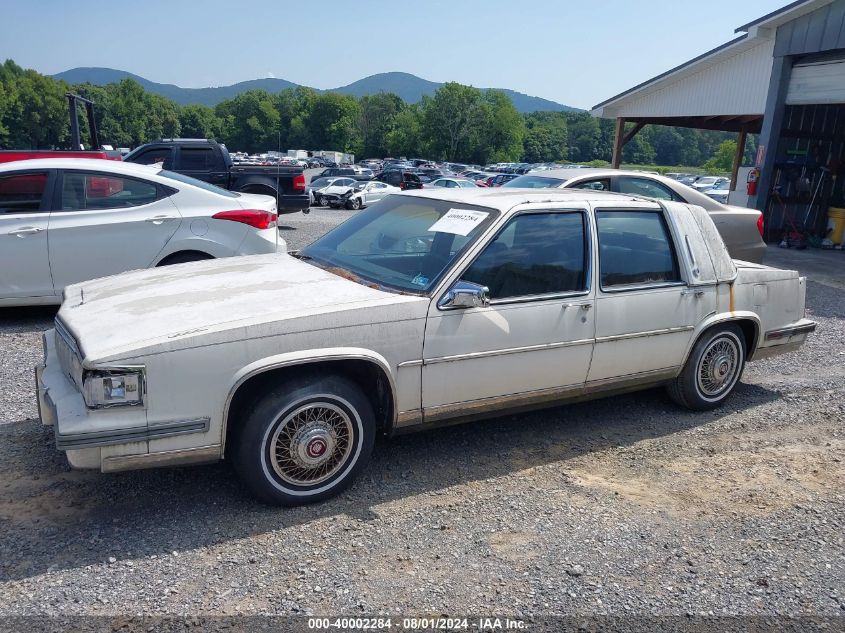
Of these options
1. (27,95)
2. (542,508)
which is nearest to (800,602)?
(542,508)

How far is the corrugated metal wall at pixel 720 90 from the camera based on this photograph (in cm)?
1569

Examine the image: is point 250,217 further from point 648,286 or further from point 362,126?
point 362,126

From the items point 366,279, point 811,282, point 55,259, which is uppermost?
point 366,279

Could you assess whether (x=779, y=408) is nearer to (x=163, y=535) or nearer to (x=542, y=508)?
(x=542, y=508)

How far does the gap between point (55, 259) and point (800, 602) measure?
630 cm

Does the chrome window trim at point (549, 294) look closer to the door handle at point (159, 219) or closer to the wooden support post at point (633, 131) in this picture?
the door handle at point (159, 219)

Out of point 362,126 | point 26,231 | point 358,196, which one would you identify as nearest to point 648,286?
point 26,231

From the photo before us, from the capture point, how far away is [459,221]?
165 inches

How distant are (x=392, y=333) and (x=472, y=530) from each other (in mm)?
1071

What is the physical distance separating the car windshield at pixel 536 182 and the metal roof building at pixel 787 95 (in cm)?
840

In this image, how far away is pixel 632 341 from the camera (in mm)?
4484

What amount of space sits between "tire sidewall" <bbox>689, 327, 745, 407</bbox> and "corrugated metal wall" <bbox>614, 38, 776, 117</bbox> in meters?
12.7

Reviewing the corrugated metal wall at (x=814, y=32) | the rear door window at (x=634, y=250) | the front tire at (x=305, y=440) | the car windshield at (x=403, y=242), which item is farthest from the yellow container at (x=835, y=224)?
the front tire at (x=305, y=440)

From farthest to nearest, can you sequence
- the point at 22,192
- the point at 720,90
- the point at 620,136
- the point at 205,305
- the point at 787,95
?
the point at 620,136 < the point at 720,90 < the point at 787,95 < the point at 22,192 < the point at 205,305
